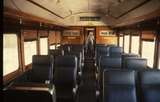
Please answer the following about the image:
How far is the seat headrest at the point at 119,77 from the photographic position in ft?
10.2

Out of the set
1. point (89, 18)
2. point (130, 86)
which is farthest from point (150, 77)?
point (89, 18)

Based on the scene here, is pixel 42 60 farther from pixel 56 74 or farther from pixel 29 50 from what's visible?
pixel 29 50

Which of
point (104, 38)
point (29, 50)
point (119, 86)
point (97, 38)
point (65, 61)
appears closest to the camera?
point (119, 86)

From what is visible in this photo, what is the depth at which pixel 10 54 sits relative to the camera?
4059 mm

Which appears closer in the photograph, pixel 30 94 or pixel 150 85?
pixel 30 94

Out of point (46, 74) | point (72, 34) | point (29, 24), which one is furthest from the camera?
point (72, 34)

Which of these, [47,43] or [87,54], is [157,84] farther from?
[87,54]

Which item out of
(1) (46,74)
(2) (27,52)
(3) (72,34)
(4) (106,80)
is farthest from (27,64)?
(3) (72,34)

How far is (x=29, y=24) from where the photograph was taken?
4.98m

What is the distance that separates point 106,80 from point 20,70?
2.25 meters

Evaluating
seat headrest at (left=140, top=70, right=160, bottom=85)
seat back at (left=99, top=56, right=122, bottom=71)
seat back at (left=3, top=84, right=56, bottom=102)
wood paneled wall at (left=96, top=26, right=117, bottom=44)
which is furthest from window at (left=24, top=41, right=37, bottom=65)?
wood paneled wall at (left=96, top=26, right=117, bottom=44)

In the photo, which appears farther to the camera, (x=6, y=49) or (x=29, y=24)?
(x=29, y=24)

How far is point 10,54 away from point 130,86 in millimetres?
2323

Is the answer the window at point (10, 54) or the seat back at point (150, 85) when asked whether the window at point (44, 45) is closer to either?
the window at point (10, 54)
